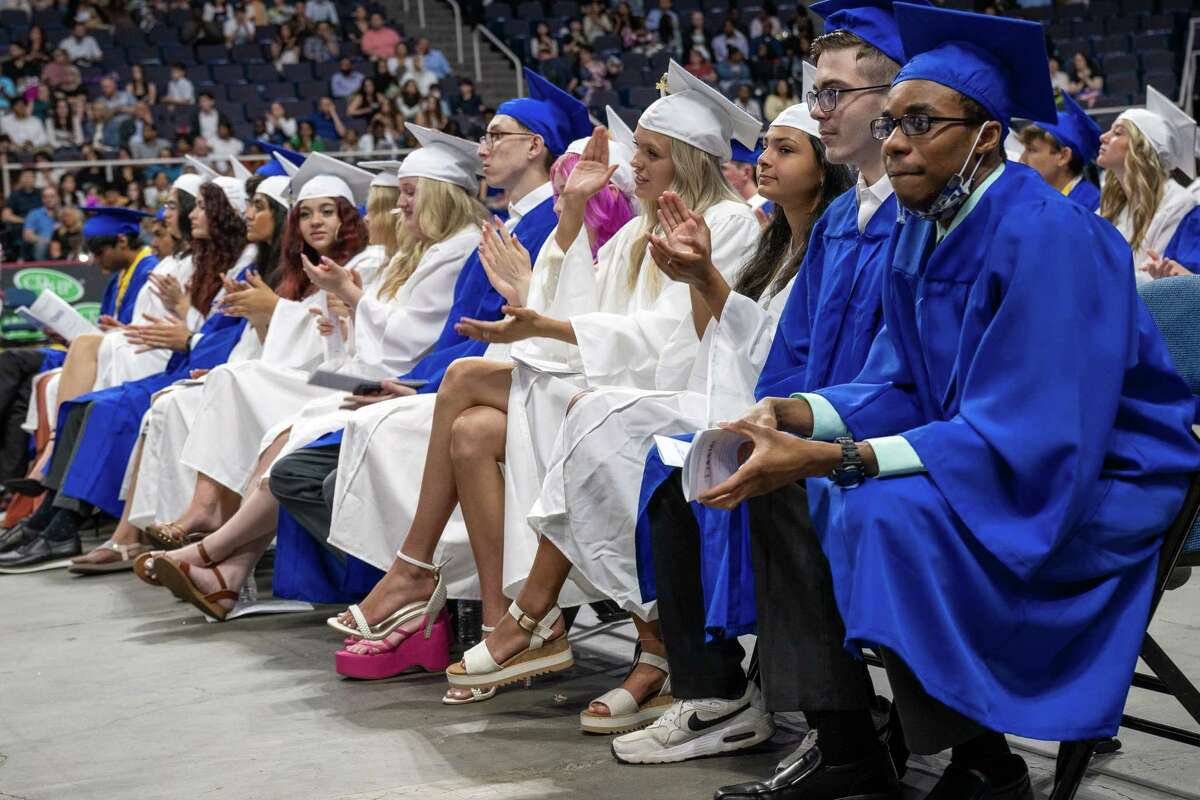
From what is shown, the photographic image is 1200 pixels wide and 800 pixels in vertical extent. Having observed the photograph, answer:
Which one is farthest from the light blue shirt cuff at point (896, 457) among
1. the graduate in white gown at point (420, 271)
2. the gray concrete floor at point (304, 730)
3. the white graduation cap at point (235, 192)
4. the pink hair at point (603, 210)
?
the white graduation cap at point (235, 192)

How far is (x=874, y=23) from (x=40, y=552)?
4704 millimetres

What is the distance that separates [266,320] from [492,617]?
2542mm

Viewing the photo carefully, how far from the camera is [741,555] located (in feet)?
9.46

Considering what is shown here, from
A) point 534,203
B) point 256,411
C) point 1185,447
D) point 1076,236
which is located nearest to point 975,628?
point 1185,447

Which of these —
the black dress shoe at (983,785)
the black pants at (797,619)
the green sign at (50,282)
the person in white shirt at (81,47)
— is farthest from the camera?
the person in white shirt at (81,47)

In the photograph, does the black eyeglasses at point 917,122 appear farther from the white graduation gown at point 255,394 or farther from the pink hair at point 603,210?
the white graduation gown at point 255,394

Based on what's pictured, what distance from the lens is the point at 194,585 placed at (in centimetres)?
487

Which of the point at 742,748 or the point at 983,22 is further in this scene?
the point at 742,748

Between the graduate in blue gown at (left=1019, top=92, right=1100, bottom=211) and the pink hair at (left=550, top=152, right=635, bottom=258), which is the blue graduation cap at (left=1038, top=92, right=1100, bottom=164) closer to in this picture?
the graduate in blue gown at (left=1019, top=92, right=1100, bottom=211)

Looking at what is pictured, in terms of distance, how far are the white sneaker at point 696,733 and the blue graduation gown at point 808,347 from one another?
0.92 feet

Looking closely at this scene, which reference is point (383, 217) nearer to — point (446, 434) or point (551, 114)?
point (551, 114)

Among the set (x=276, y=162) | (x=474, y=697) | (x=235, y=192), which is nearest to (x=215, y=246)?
(x=235, y=192)

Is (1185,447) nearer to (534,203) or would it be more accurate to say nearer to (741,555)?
(741,555)

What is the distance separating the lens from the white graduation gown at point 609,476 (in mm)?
3461
